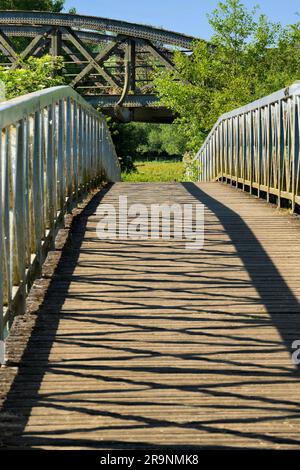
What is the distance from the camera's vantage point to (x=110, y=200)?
458 inches

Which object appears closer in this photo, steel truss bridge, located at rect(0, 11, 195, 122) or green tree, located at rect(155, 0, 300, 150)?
green tree, located at rect(155, 0, 300, 150)

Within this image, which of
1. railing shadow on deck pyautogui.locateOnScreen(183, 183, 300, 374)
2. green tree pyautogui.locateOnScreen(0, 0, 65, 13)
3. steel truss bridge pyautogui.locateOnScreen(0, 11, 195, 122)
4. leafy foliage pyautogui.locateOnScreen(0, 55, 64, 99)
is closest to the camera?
railing shadow on deck pyautogui.locateOnScreen(183, 183, 300, 374)

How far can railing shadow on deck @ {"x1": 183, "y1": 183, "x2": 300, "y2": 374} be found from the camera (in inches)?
220

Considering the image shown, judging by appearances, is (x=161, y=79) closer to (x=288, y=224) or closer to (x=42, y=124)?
(x=288, y=224)

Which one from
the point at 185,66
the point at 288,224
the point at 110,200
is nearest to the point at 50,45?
the point at 185,66

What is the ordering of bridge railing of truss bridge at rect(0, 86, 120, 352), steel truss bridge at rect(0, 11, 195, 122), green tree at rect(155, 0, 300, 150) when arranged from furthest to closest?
steel truss bridge at rect(0, 11, 195, 122), green tree at rect(155, 0, 300, 150), bridge railing of truss bridge at rect(0, 86, 120, 352)

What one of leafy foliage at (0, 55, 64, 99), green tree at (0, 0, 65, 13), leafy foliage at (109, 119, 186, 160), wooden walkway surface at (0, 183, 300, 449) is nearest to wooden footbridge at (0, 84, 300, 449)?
wooden walkway surface at (0, 183, 300, 449)

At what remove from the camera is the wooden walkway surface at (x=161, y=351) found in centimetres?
423

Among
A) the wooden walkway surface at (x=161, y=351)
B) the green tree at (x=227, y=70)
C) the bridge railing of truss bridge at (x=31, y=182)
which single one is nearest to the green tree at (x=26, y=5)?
the green tree at (x=227, y=70)

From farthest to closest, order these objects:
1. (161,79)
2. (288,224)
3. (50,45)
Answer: (50,45) → (161,79) → (288,224)

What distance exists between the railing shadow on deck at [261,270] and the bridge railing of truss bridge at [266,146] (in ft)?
2.28

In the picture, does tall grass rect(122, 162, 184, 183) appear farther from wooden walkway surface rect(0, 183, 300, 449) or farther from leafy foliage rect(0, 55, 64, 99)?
wooden walkway surface rect(0, 183, 300, 449)

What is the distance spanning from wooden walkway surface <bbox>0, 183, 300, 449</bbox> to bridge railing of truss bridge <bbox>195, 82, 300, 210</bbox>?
1683 millimetres

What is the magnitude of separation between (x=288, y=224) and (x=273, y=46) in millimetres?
29134
